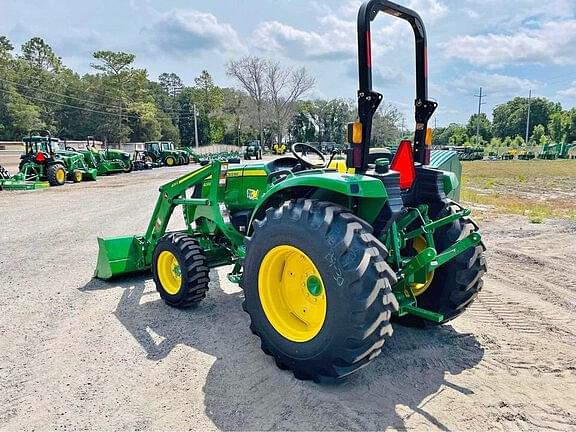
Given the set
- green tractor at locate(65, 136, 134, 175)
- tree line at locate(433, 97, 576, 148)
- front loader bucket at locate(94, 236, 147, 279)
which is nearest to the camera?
→ front loader bucket at locate(94, 236, 147, 279)

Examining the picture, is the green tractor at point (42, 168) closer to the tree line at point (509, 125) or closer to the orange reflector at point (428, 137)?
the orange reflector at point (428, 137)

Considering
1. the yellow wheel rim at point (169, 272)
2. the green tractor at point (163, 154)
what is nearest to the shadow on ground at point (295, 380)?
the yellow wheel rim at point (169, 272)

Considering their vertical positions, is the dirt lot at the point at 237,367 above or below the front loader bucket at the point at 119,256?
below

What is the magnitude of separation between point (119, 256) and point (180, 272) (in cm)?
128

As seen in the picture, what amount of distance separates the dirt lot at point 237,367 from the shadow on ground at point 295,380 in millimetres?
11

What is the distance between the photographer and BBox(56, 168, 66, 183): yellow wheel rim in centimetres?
1922

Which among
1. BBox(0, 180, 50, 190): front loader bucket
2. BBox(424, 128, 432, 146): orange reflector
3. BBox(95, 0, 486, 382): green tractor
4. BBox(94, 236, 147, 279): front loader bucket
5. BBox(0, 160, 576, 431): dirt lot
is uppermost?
BBox(424, 128, 432, 146): orange reflector

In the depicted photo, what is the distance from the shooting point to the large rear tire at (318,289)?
2.75 m

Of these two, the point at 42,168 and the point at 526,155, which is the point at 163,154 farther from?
the point at 526,155

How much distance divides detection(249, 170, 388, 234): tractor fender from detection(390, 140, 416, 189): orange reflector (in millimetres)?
616

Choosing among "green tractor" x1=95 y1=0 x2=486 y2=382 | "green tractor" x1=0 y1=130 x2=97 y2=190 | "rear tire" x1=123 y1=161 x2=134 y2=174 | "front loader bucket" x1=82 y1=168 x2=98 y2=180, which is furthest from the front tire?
"green tractor" x1=95 y1=0 x2=486 y2=382

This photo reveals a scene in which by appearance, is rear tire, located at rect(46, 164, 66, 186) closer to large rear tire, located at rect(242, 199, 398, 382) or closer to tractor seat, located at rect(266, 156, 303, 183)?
tractor seat, located at rect(266, 156, 303, 183)

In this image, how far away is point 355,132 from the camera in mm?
3088

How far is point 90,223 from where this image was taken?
9.92 meters
